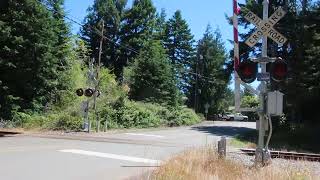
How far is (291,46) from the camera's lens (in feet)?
152

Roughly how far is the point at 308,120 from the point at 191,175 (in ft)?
124

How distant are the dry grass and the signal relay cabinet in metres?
1.40

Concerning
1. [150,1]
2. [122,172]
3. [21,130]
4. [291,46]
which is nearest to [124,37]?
[150,1]

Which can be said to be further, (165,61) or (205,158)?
(165,61)

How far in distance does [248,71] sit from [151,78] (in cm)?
4836

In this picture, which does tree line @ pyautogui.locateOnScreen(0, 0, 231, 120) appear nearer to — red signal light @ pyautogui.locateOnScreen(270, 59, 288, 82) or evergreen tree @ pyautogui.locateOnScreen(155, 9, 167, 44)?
evergreen tree @ pyautogui.locateOnScreen(155, 9, 167, 44)

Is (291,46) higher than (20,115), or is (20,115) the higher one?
(291,46)

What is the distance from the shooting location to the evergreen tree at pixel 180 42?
98.1m

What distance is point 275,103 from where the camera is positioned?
513 inches

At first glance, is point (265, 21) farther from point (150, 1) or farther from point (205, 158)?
point (150, 1)

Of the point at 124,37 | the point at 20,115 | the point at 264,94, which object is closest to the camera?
the point at 264,94

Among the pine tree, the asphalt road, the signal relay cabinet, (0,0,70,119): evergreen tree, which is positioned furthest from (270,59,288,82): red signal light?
the pine tree

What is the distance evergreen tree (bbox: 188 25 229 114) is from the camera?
96.5 metres

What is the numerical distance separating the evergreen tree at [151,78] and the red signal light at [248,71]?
46.9 m
